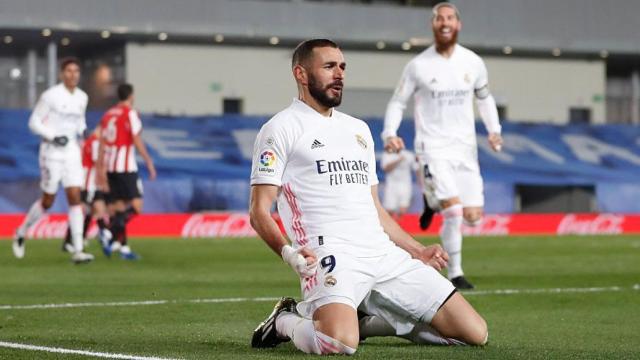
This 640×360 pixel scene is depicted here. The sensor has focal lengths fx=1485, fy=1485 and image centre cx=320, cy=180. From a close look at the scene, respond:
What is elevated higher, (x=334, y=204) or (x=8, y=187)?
(x=334, y=204)

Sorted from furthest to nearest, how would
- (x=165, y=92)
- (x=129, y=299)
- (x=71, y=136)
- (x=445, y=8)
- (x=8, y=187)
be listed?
(x=165, y=92) → (x=8, y=187) → (x=71, y=136) → (x=445, y=8) → (x=129, y=299)

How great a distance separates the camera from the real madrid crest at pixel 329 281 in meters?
8.12

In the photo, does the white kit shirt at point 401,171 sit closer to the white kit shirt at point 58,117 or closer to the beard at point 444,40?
the white kit shirt at point 58,117

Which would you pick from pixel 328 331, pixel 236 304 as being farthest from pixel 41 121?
pixel 328 331

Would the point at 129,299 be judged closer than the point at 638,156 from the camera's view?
Yes

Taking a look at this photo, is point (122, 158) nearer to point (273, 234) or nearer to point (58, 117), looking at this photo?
point (58, 117)

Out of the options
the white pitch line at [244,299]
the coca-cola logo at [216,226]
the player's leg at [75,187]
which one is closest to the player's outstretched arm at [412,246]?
the white pitch line at [244,299]

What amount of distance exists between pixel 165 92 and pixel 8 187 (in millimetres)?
12406

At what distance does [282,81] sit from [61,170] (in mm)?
27759

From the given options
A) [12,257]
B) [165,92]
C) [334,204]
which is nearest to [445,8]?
[334,204]

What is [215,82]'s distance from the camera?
4453cm

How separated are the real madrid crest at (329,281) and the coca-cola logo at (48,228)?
800 inches

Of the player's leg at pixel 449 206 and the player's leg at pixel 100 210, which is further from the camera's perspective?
the player's leg at pixel 100 210

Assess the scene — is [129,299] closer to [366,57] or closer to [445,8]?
[445,8]
